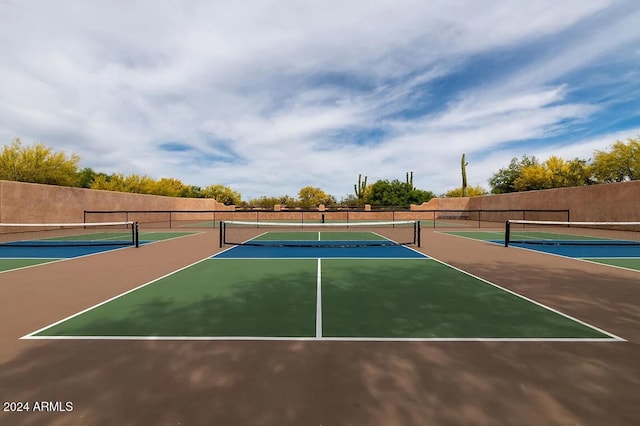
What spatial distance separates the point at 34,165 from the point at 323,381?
114 feet

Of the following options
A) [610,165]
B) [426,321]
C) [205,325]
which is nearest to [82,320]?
[205,325]

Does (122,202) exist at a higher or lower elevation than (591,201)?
lower

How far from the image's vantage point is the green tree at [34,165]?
2600cm

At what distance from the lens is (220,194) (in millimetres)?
68188

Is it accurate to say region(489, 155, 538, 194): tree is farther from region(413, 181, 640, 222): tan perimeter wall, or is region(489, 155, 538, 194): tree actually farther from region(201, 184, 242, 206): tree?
region(201, 184, 242, 206): tree

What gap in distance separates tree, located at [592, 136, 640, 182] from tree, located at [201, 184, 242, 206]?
60.5 m

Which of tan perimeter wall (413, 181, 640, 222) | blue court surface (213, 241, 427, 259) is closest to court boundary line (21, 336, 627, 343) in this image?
blue court surface (213, 241, 427, 259)

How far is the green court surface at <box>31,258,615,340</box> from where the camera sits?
3988 mm

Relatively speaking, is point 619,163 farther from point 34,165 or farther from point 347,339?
point 34,165

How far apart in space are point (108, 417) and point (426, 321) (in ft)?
12.1

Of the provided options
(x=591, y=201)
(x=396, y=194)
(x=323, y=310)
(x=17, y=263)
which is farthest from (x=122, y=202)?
(x=396, y=194)

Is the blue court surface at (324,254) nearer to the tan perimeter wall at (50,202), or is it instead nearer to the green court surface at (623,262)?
the green court surface at (623,262)

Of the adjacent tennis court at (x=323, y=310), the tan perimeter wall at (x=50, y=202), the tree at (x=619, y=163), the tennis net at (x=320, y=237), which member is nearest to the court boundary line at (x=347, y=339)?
the adjacent tennis court at (x=323, y=310)

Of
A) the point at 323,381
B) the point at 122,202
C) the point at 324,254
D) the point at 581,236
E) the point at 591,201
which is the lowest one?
the point at 323,381
